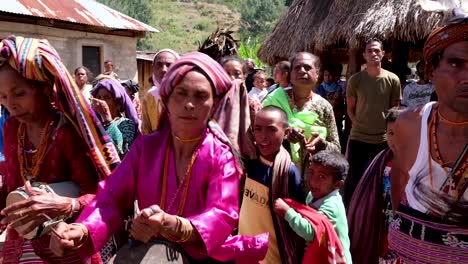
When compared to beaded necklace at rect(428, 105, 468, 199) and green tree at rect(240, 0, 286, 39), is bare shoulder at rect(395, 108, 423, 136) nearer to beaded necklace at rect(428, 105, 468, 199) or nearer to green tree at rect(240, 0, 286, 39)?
beaded necklace at rect(428, 105, 468, 199)

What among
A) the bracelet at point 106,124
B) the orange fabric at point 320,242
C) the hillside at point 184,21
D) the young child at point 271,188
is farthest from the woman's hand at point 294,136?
the hillside at point 184,21

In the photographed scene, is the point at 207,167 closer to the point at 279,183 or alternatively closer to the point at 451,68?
the point at 451,68

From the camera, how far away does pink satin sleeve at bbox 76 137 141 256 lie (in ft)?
6.43

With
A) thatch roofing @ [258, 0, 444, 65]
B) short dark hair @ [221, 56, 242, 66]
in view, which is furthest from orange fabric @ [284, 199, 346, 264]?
thatch roofing @ [258, 0, 444, 65]

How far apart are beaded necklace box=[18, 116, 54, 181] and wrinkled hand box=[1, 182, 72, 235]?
0.31 meters

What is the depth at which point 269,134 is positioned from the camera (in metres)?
3.29

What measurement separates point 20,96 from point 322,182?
1.97 meters

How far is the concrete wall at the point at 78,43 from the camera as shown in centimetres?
1357

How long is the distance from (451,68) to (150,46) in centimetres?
6390

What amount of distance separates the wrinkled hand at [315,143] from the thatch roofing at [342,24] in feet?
13.1

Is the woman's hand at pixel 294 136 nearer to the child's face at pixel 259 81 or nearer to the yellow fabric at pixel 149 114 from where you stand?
the yellow fabric at pixel 149 114

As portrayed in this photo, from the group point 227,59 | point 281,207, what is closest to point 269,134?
point 281,207

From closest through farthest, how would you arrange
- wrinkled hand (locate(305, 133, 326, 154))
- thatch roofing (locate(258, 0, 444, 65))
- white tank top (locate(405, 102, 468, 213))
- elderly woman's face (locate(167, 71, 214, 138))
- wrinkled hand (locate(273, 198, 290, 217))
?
1. white tank top (locate(405, 102, 468, 213))
2. elderly woman's face (locate(167, 71, 214, 138))
3. wrinkled hand (locate(273, 198, 290, 217))
4. wrinkled hand (locate(305, 133, 326, 154))
5. thatch roofing (locate(258, 0, 444, 65))

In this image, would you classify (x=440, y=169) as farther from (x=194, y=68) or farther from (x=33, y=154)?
(x=33, y=154)
